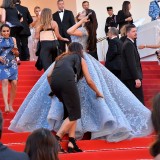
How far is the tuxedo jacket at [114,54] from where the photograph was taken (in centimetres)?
1061

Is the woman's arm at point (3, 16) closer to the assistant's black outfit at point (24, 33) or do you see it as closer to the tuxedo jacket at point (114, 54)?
the assistant's black outfit at point (24, 33)

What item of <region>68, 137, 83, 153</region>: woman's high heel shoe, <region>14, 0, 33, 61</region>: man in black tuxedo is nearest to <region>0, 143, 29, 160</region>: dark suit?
<region>68, 137, 83, 153</region>: woman's high heel shoe

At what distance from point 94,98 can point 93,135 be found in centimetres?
60

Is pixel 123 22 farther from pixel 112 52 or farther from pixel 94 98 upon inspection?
pixel 94 98

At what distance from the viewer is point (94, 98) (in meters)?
8.46

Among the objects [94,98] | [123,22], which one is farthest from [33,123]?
[123,22]

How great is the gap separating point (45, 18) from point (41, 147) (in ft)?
20.5

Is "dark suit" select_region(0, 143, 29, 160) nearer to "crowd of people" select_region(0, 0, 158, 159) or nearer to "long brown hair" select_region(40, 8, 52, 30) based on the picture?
"crowd of people" select_region(0, 0, 158, 159)

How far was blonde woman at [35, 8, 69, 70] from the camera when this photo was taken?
418 inches

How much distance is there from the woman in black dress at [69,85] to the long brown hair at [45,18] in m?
2.82

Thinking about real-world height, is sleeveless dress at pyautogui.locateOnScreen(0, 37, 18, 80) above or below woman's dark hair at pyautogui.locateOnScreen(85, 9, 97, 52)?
below

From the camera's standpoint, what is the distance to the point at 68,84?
7441 mm

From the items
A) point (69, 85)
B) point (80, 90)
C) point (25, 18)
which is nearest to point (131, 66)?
point (80, 90)

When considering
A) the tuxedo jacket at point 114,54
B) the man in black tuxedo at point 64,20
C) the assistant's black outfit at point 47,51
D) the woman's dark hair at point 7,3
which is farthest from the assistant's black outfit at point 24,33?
the tuxedo jacket at point 114,54
